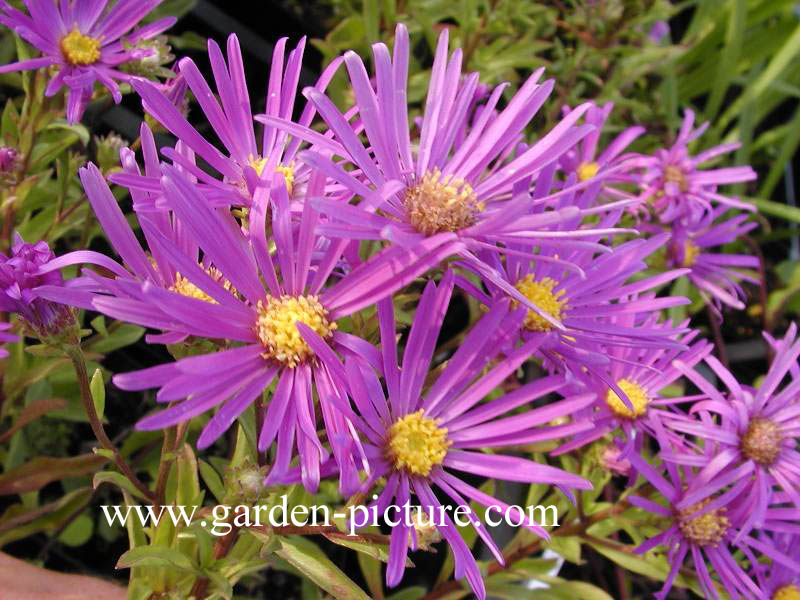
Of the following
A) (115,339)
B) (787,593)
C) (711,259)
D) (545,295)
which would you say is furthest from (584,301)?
(711,259)

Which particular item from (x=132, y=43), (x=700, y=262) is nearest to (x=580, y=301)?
(x=132, y=43)

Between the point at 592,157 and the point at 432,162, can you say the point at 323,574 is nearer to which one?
the point at 432,162

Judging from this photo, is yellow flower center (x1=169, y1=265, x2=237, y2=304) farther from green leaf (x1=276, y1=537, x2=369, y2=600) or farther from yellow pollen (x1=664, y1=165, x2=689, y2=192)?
yellow pollen (x1=664, y1=165, x2=689, y2=192)

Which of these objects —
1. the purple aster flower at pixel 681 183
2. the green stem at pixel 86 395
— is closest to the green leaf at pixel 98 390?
the green stem at pixel 86 395

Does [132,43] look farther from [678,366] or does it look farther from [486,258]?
[678,366]

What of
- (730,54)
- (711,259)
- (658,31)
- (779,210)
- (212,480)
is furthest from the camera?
(658,31)

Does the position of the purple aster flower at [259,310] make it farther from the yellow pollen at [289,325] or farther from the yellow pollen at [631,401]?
the yellow pollen at [631,401]
